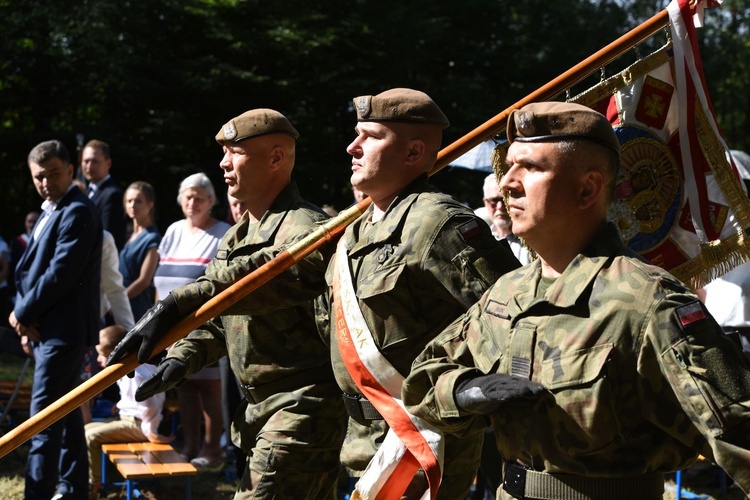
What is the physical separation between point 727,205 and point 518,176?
163 cm

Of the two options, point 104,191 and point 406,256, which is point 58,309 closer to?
point 104,191

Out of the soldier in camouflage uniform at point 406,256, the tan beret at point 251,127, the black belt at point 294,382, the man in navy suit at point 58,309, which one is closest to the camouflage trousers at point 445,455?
the soldier in camouflage uniform at point 406,256

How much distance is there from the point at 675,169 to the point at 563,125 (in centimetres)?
151

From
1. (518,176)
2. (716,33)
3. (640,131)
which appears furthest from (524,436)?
(716,33)

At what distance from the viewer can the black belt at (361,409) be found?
4055 millimetres

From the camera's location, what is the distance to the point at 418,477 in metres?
3.86

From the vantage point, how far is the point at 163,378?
181 inches

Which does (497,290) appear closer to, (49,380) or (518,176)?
(518,176)

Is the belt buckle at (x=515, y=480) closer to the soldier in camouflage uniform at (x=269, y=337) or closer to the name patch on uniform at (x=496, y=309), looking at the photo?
the name patch on uniform at (x=496, y=309)

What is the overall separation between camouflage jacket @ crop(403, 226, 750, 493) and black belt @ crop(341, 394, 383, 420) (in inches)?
45.5

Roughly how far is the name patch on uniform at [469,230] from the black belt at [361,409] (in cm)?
76

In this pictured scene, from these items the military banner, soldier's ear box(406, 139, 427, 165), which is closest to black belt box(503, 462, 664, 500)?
the military banner

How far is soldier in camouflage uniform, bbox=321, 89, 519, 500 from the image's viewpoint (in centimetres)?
383

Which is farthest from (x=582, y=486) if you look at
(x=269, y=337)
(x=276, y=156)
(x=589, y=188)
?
(x=276, y=156)
